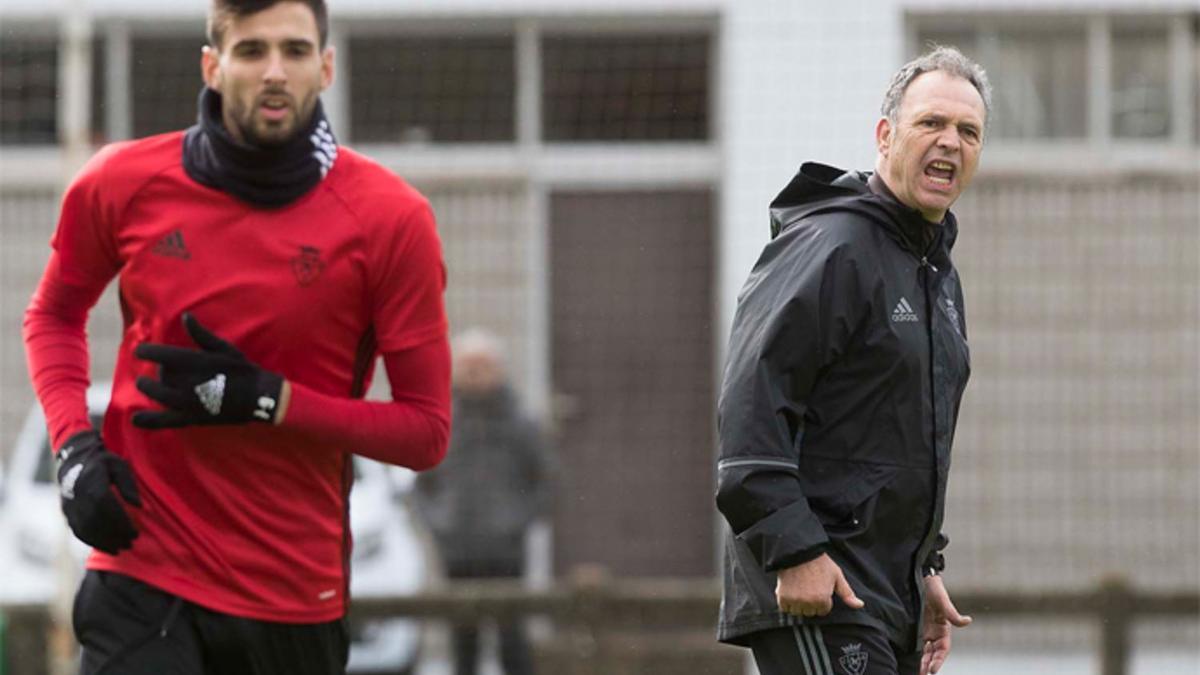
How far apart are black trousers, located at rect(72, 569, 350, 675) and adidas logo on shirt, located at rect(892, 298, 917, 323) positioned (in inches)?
53.9

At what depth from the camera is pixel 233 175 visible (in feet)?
16.7

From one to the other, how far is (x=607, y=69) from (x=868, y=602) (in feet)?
29.8

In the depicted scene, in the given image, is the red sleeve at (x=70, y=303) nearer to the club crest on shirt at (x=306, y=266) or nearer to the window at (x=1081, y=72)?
the club crest on shirt at (x=306, y=266)

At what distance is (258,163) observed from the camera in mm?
5082

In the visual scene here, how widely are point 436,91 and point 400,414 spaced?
8.63 m

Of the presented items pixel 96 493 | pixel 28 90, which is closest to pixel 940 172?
pixel 96 493

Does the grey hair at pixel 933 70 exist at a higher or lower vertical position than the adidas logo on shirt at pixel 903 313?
higher

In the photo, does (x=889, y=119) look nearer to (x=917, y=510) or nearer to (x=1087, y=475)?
(x=917, y=510)

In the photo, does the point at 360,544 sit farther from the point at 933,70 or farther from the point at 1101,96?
the point at 933,70

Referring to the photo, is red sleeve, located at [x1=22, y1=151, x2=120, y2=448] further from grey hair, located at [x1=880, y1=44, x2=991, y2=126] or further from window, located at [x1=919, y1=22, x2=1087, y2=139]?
window, located at [x1=919, y1=22, x2=1087, y2=139]

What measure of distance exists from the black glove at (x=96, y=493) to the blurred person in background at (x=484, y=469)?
21.8ft

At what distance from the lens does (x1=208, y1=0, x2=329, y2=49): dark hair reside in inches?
199

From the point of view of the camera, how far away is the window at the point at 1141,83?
13.7 m

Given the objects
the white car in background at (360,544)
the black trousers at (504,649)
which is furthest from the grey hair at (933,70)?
the black trousers at (504,649)
